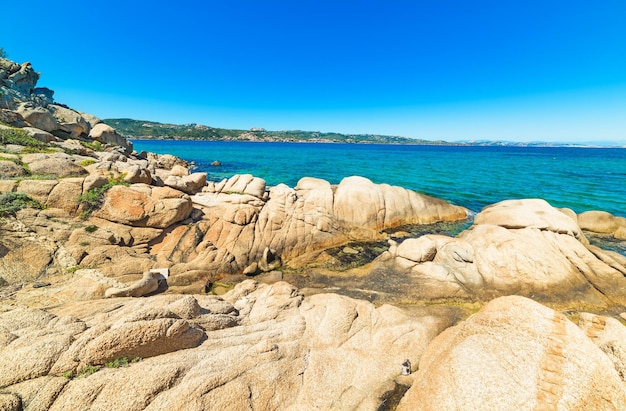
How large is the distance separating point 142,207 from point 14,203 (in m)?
5.01

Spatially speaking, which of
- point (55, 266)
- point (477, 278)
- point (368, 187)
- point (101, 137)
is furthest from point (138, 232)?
point (101, 137)

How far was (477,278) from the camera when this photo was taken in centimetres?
1298

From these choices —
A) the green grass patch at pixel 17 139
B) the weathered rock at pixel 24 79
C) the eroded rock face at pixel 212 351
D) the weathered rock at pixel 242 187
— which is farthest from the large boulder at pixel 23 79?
the eroded rock face at pixel 212 351

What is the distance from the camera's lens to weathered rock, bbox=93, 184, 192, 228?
13.7 m

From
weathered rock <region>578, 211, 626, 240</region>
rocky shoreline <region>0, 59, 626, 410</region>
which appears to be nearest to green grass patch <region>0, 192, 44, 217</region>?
rocky shoreline <region>0, 59, 626, 410</region>

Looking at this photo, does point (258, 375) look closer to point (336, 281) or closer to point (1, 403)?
point (1, 403)

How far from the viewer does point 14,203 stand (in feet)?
38.8

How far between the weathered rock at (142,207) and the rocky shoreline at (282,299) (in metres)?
0.08

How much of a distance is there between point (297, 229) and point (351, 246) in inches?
158

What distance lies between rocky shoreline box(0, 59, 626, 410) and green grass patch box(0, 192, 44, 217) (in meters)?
0.08

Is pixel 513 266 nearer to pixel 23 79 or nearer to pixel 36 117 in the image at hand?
pixel 36 117

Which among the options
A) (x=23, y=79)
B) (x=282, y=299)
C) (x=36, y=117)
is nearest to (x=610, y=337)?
(x=282, y=299)

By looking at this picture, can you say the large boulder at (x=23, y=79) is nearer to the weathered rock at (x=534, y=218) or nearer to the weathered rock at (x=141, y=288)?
the weathered rock at (x=141, y=288)

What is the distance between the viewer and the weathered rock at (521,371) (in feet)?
16.9
